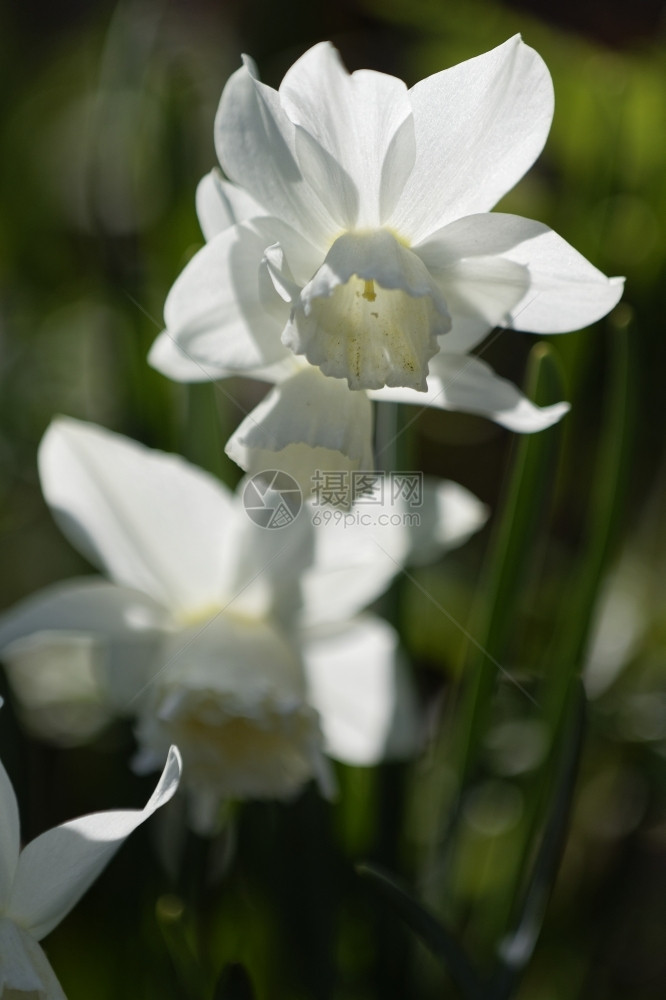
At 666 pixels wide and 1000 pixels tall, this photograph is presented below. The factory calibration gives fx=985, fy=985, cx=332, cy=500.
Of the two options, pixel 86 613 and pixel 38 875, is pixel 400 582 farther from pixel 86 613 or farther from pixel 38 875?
pixel 38 875

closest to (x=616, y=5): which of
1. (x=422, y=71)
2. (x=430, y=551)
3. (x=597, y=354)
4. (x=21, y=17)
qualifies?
(x=422, y=71)

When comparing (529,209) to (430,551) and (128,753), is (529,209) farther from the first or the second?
(128,753)

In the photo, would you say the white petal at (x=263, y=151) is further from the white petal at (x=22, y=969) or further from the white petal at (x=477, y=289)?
the white petal at (x=22, y=969)

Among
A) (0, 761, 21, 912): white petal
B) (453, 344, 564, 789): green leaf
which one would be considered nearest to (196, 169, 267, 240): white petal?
(453, 344, 564, 789): green leaf

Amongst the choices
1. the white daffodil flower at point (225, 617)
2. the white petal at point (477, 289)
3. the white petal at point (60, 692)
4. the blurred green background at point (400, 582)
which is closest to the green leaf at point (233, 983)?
the blurred green background at point (400, 582)

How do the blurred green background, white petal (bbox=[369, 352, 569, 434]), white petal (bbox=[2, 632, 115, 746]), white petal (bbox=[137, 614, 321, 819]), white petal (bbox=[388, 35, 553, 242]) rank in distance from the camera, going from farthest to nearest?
white petal (bbox=[2, 632, 115, 746]) < the blurred green background < white petal (bbox=[137, 614, 321, 819]) < white petal (bbox=[369, 352, 569, 434]) < white petal (bbox=[388, 35, 553, 242])

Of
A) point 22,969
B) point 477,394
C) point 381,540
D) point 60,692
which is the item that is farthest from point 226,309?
point 60,692

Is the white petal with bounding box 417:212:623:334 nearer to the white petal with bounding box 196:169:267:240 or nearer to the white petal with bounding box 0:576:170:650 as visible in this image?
the white petal with bounding box 196:169:267:240
